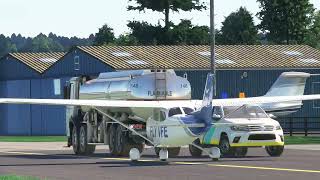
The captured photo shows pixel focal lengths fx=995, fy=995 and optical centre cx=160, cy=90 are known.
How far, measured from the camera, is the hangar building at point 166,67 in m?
70.6

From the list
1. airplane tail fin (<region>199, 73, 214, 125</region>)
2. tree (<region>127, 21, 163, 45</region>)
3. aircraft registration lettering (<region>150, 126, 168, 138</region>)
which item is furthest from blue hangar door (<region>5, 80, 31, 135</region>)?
airplane tail fin (<region>199, 73, 214, 125</region>)

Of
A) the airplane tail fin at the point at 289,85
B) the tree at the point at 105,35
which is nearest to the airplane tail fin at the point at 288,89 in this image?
the airplane tail fin at the point at 289,85

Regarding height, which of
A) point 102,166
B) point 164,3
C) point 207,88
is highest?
point 164,3

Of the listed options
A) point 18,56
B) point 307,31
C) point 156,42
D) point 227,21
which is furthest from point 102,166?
point 227,21

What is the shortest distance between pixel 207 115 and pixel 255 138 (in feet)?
13.2

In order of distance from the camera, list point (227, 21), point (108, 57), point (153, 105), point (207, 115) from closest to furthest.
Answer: point (207, 115) → point (153, 105) → point (108, 57) → point (227, 21)

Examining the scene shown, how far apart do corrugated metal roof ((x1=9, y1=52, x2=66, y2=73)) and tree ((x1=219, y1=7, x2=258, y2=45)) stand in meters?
33.8

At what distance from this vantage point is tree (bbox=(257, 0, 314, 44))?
108 metres

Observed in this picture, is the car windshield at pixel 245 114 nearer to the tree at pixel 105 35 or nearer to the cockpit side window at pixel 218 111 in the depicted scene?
the cockpit side window at pixel 218 111

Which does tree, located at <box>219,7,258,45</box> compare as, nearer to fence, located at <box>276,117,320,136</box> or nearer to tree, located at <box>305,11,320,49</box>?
tree, located at <box>305,11,320,49</box>

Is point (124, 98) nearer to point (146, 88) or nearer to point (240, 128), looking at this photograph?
point (146, 88)

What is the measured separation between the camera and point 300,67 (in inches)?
2842

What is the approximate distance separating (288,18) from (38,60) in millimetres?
33857

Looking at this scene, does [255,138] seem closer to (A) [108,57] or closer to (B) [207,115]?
(B) [207,115]
